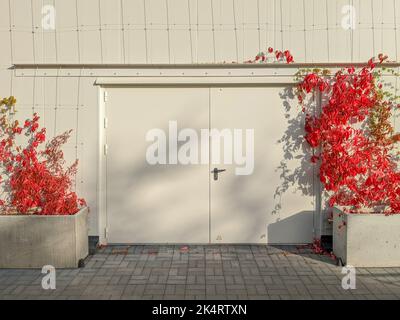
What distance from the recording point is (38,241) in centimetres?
612

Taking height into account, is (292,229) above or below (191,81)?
below

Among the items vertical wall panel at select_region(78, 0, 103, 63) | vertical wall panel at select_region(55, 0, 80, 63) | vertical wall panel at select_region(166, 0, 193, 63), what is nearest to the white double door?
vertical wall panel at select_region(166, 0, 193, 63)

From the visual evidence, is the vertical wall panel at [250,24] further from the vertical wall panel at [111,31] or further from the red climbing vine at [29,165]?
the red climbing vine at [29,165]

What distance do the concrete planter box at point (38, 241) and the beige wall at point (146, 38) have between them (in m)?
0.91

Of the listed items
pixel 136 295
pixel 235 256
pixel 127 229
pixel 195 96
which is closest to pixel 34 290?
pixel 136 295

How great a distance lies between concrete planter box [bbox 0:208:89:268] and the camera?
20.0ft

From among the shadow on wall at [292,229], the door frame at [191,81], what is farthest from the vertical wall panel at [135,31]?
the shadow on wall at [292,229]

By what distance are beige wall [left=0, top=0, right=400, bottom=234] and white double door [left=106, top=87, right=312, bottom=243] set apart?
0.40m

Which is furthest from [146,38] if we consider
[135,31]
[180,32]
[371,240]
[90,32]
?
[371,240]

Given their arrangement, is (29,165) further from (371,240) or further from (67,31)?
(371,240)

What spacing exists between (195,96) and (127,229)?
2.13m

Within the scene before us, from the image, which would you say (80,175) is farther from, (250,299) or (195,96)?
(250,299)

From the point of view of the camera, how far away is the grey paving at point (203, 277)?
5.28 m

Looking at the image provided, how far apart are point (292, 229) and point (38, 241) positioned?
344cm
